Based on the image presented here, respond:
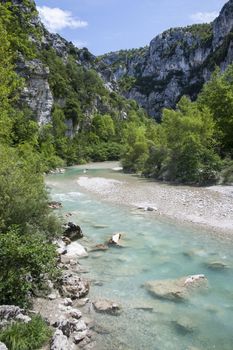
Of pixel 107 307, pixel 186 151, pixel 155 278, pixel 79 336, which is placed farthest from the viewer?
pixel 186 151

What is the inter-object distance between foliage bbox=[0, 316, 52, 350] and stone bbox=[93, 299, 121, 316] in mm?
2627

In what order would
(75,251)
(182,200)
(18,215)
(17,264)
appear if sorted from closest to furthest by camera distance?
(17,264), (18,215), (75,251), (182,200)

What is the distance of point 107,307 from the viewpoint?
11.6 metres

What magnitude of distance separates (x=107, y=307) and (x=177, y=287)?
303cm

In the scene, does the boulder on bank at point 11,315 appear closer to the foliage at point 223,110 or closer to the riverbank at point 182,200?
the riverbank at point 182,200

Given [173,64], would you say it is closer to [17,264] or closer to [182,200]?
[182,200]

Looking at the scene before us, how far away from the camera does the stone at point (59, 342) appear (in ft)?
28.1

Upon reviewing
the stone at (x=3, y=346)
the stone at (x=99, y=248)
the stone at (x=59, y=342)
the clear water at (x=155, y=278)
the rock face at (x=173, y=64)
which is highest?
the rock face at (x=173, y=64)

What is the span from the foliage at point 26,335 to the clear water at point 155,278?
1646 mm

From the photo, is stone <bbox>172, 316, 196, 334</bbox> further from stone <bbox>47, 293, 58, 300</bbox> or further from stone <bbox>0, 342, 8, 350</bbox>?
stone <bbox>0, 342, 8, 350</bbox>

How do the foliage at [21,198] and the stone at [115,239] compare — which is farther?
the stone at [115,239]

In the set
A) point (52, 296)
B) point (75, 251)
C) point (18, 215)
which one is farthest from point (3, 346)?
point (75, 251)

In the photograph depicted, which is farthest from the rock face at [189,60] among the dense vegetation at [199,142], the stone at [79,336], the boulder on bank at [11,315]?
the boulder on bank at [11,315]

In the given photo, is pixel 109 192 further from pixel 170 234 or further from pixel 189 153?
pixel 170 234
